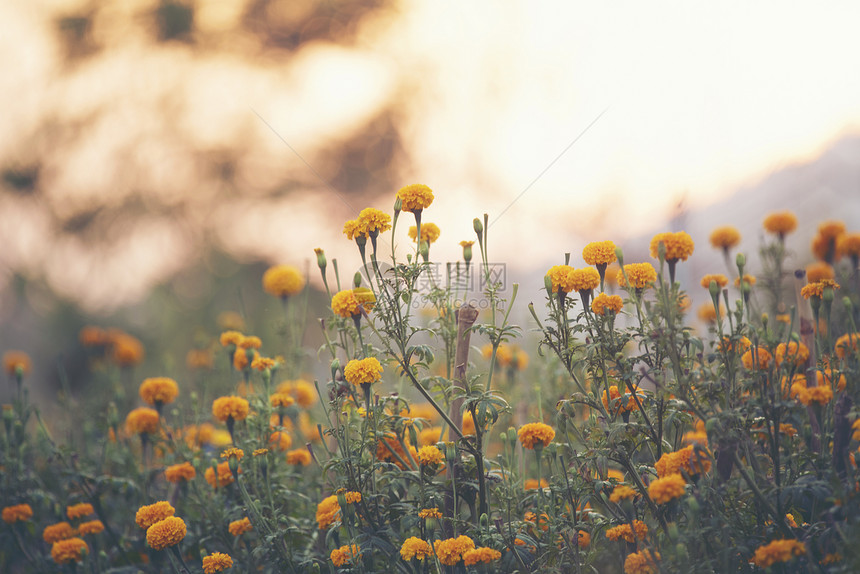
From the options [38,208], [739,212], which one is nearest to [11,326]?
[38,208]

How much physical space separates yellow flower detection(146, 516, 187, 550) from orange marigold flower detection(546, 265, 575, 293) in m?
1.26

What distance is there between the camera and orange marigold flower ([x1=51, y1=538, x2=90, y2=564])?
2.15 meters

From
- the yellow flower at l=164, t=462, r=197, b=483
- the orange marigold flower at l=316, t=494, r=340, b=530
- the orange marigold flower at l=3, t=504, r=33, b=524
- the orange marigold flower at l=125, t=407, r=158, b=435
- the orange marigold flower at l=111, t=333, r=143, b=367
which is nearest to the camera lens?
the orange marigold flower at l=316, t=494, r=340, b=530

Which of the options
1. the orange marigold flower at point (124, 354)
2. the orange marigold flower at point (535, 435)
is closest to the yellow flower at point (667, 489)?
the orange marigold flower at point (535, 435)

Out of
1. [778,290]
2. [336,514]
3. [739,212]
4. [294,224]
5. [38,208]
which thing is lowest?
[336,514]

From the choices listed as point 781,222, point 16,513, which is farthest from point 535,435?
point 16,513

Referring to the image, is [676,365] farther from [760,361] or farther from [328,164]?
[328,164]

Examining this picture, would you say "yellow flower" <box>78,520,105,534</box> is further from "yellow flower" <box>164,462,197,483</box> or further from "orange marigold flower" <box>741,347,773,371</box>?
"orange marigold flower" <box>741,347,773,371</box>

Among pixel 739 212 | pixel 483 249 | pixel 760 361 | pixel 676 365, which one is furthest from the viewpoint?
pixel 739 212

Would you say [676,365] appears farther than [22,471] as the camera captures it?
No

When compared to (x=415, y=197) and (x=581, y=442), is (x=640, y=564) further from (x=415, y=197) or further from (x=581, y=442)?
(x=415, y=197)

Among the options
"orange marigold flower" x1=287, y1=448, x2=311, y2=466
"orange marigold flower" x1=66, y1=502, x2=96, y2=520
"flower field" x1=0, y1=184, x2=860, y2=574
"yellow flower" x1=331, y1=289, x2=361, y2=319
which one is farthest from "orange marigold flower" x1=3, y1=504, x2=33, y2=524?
"yellow flower" x1=331, y1=289, x2=361, y2=319

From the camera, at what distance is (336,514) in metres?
1.82

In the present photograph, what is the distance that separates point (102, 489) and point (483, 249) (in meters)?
1.85
